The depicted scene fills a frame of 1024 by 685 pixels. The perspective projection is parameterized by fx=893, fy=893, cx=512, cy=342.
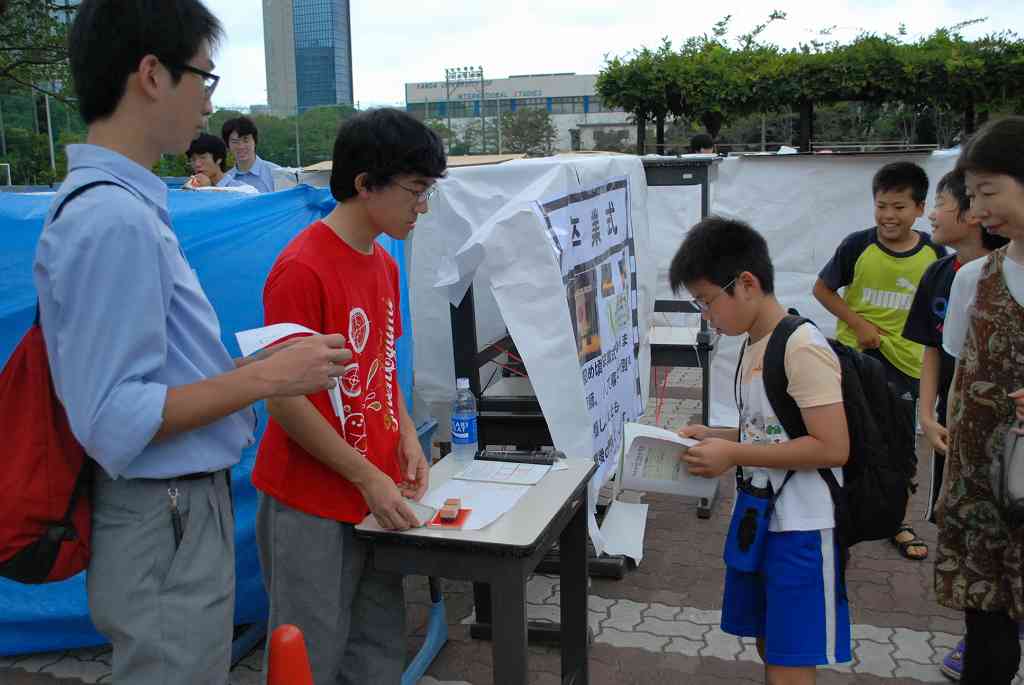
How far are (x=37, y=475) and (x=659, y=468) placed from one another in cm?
161

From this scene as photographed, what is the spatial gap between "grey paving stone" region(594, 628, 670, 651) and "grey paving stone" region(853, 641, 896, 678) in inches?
27.8

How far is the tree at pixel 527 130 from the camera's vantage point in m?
42.5

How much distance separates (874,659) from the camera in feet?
10.8

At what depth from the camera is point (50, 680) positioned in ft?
10.6

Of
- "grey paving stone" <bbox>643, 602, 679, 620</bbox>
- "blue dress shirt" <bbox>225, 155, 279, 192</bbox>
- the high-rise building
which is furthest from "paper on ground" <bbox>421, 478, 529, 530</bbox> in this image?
the high-rise building

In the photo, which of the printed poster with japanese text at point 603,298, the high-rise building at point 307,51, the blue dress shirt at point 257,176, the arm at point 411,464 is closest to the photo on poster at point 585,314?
the printed poster with japanese text at point 603,298

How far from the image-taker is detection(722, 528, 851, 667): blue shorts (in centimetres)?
222

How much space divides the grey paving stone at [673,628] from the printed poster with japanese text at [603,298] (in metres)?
0.56

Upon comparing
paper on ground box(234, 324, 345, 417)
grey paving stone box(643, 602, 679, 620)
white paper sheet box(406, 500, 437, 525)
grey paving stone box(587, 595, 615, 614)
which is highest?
paper on ground box(234, 324, 345, 417)

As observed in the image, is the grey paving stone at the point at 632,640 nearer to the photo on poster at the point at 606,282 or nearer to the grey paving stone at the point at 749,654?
the grey paving stone at the point at 749,654

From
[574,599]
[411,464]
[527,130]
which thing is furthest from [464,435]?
[527,130]

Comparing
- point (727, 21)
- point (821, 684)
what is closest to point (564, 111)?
point (727, 21)

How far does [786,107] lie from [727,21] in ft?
6.10

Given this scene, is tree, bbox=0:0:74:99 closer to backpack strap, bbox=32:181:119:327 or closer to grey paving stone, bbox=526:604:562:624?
grey paving stone, bbox=526:604:562:624
